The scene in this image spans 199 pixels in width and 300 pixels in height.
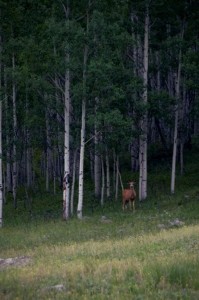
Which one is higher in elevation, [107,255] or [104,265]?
[104,265]

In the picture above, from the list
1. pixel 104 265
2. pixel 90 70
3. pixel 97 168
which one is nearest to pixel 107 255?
pixel 104 265

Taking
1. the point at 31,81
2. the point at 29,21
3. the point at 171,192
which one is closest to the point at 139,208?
the point at 171,192

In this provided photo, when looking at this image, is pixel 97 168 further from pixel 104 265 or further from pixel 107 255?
pixel 104 265

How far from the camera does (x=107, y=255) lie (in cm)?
1475

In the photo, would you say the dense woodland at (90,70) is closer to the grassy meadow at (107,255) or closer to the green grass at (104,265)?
the grassy meadow at (107,255)

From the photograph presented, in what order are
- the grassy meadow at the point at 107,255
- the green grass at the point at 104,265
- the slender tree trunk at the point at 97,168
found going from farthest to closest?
the slender tree trunk at the point at 97,168
the grassy meadow at the point at 107,255
the green grass at the point at 104,265

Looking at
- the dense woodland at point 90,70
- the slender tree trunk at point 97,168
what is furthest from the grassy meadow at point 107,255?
the slender tree trunk at point 97,168

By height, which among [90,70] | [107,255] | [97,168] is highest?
[90,70]

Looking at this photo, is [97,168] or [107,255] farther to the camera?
[97,168]

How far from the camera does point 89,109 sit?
3200 centimetres

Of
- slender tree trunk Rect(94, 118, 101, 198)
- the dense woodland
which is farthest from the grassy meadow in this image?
slender tree trunk Rect(94, 118, 101, 198)

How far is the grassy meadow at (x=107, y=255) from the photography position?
10.5 meters

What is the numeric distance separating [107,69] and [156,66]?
9.58 metres

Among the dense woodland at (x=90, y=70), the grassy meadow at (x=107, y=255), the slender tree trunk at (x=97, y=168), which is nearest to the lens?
the grassy meadow at (x=107, y=255)
